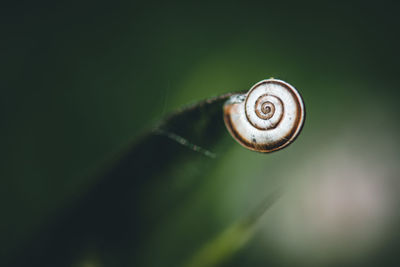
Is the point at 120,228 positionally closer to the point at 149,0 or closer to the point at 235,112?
the point at 235,112

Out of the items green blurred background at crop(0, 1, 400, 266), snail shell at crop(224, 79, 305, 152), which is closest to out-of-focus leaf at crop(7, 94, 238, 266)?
snail shell at crop(224, 79, 305, 152)

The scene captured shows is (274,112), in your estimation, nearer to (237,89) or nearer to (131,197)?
(131,197)

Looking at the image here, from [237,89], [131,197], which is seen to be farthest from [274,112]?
[237,89]

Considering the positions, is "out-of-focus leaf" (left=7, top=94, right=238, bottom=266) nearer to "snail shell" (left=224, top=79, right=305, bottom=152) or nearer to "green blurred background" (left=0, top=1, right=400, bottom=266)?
"snail shell" (left=224, top=79, right=305, bottom=152)

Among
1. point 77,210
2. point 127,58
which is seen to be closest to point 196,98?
point 127,58

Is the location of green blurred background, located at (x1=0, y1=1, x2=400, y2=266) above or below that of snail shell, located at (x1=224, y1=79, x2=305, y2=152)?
above

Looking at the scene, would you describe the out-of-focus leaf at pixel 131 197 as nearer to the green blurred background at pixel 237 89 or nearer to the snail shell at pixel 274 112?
the snail shell at pixel 274 112
